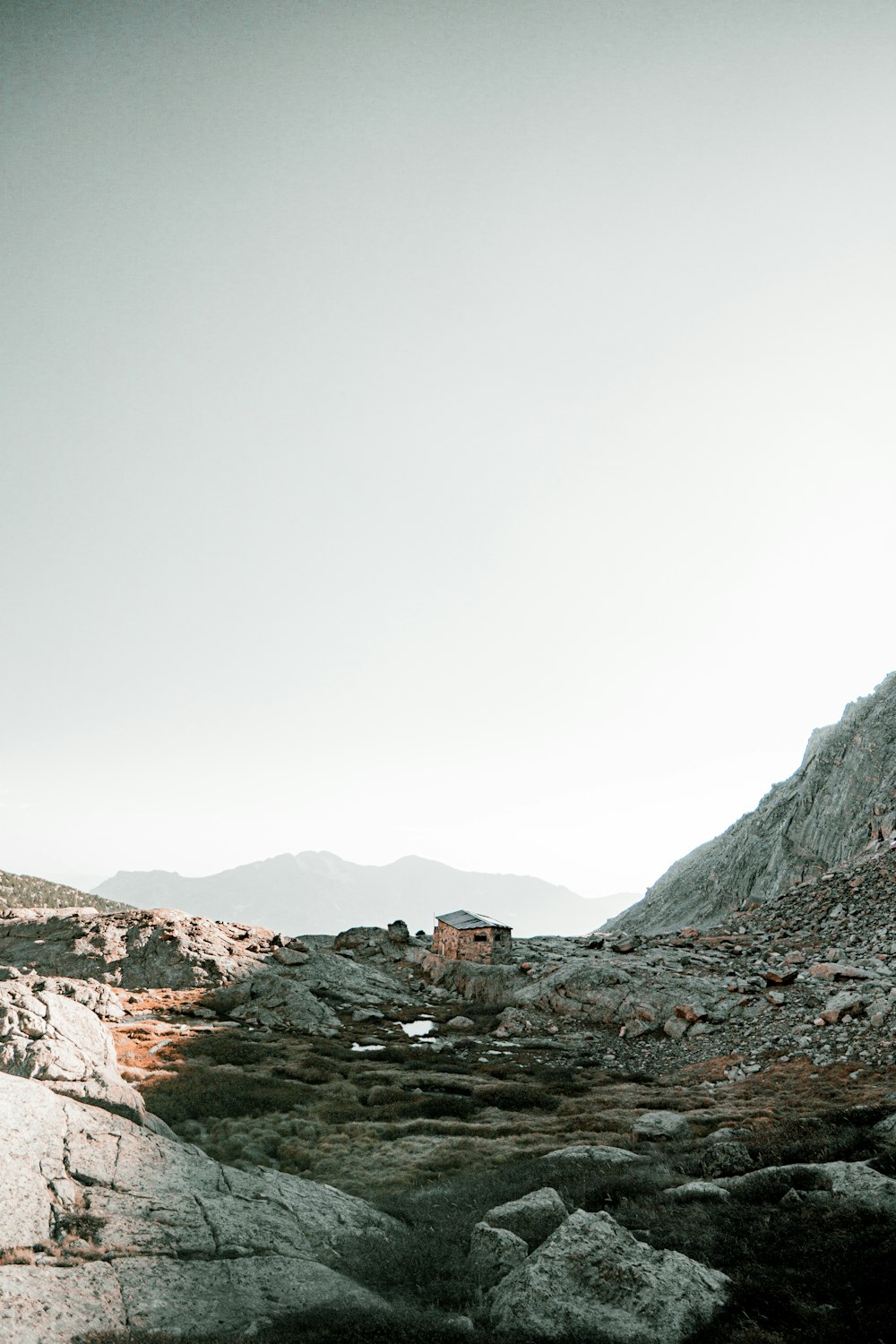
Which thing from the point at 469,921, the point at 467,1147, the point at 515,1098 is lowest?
the point at 515,1098

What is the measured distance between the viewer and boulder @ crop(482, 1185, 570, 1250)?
1508cm

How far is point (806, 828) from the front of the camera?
76.9 meters

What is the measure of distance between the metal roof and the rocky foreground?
864 centimetres

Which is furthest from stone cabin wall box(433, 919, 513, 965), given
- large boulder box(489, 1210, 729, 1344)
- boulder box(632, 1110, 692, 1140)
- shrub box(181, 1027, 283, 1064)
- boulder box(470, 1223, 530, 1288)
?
large boulder box(489, 1210, 729, 1344)

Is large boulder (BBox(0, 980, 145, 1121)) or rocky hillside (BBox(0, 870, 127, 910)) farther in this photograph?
rocky hillside (BBox(0, 870, 127, 910))

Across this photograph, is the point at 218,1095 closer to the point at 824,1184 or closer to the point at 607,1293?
the point at 607,1293

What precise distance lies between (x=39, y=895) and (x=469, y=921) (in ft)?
467

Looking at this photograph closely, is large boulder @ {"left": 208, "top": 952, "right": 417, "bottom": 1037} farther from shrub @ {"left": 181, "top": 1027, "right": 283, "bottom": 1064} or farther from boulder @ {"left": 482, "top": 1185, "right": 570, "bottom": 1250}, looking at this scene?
boulder @ {"left": 482, "top": 1185, "right": 570, "bottom": 1250}

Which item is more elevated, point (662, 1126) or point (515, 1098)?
point (662, 1126)

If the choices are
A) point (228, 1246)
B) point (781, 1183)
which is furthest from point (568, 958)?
point (228, 1246)

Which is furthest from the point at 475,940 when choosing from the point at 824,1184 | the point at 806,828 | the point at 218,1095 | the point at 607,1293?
the point at 607,1293

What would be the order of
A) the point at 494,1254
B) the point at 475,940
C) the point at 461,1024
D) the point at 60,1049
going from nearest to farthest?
1. the point at 494,1254
2. the point at 60,1049
3. the point at 461,1024
4. the point at 475,940

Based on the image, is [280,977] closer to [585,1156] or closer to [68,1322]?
[585,1156]

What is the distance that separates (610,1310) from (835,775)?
260 feet
